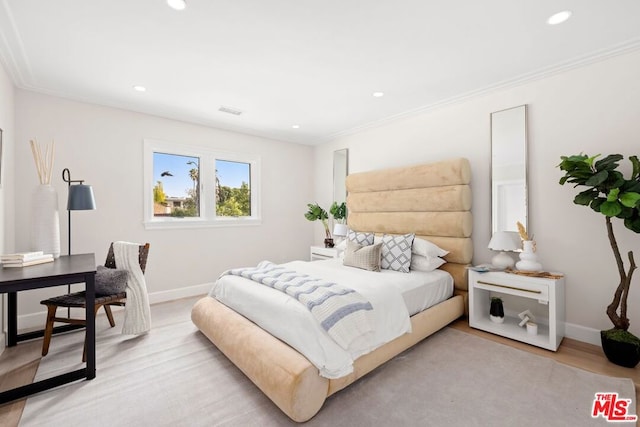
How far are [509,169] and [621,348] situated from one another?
1.74m

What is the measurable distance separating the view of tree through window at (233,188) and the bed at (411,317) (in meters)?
1.75

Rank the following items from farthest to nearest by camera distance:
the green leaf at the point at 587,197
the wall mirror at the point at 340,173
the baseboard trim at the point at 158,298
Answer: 1. the wall mirror at the point at 340,173
2. the baseboard trim at the point at 158,298
3. the green leaf at the point at 587,197

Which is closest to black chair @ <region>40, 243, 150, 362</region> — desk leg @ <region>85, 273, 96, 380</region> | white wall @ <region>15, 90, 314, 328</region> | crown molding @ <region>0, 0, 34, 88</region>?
desk leg @ <region>85, 273, 96, 380</region>

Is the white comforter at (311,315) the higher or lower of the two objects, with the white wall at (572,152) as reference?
lower

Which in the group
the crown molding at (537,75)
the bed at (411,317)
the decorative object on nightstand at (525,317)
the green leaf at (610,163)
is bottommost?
the decorative object on nightstand at (525,317)

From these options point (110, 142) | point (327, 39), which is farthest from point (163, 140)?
point (327, 39)

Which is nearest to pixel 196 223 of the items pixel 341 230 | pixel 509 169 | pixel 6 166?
pixel 6 166

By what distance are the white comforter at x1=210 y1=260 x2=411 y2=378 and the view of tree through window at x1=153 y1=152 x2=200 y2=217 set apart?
1.79m

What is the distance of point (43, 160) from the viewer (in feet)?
10.1

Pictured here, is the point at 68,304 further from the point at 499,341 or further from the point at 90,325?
the point at 499,341

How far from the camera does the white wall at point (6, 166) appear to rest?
2.56 m

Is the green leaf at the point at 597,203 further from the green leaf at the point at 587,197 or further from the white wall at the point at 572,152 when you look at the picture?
the white wall at the point at 572,152

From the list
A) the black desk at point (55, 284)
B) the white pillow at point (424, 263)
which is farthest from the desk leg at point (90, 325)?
the white pillow at point (424, 263)

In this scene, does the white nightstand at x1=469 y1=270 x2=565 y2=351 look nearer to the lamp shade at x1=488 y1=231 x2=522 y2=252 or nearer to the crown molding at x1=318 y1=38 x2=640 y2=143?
the lamp shade at x1=488 y1=231 x2=522 y2=252
